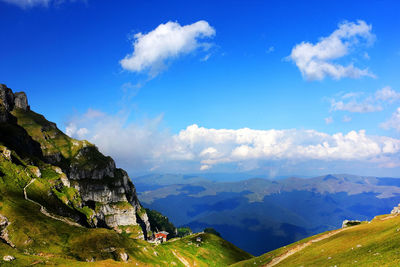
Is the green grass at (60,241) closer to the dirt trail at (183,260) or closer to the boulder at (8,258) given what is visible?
the boulder at (8,258)

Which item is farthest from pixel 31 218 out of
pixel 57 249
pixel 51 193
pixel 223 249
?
pixel 223 249

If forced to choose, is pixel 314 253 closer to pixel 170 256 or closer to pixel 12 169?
pixel 170 256

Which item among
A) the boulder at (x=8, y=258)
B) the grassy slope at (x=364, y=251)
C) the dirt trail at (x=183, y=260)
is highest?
the boulder at (x=8, y=258)

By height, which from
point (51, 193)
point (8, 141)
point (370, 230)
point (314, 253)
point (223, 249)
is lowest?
point (223, 249)

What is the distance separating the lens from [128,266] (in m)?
68.0

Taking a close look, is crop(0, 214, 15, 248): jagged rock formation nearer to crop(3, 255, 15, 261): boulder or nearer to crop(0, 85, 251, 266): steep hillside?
crop(0, 85, 251, 266): steep hillside

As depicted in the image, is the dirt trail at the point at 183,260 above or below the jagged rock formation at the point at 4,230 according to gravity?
below

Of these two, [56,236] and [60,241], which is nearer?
[60,241]

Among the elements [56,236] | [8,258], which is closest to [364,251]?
[8,258]

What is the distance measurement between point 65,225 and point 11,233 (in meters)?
22.0

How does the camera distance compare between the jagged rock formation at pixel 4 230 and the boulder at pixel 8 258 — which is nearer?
the boulder at pixel 8 258

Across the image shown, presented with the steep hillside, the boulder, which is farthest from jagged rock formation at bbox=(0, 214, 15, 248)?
the boulder

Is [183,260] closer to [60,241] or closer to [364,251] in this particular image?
[60,241]

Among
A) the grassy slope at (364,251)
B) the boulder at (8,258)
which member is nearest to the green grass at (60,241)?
the boulder at (8,258)
